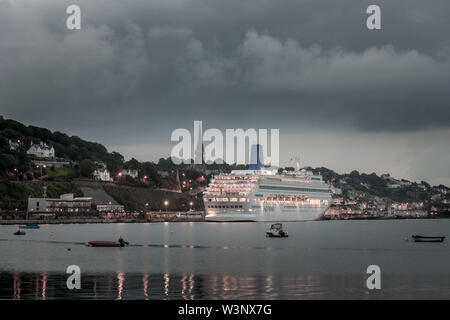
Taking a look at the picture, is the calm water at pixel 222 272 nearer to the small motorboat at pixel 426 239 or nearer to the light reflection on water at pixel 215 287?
the light reflection on water at pixel 215 287

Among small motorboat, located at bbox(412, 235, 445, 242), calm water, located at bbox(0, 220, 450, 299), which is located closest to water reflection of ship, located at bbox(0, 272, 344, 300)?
calm water, located at bbox(0, 220, 450, 299)

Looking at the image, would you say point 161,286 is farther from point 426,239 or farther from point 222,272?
point 426,239

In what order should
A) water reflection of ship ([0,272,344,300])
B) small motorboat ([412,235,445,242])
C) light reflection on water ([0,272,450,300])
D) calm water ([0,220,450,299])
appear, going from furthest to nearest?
small motorboat ([412,235,445,242]) < calm water ([0,220,450,299]) < light reflection on water ([0,272,450,300]) < water reflection of ship ([0,272,344,300])

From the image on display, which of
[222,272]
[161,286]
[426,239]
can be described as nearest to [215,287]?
[161,286]

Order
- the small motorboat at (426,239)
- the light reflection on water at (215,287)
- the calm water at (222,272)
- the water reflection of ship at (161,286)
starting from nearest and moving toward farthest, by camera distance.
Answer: the water reflection of ship at (161,286)
the light reflection on water at (215,287)
the calm water at (222,272)
the small motorboat at (426,239)

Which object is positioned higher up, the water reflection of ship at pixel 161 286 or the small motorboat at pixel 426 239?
the small motorboat at pixel 426 239

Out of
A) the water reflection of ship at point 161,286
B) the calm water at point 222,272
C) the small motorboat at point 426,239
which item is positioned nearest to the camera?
the water reflection of ship at point 161,286

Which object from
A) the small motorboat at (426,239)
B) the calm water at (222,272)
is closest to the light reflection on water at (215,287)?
the calm water at (222,272)

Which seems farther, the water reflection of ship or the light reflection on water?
the light reflection on water

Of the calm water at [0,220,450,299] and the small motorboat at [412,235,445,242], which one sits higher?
the small motorboat at [412,235,445,242]

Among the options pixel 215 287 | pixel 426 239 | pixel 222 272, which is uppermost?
pixel 426 239

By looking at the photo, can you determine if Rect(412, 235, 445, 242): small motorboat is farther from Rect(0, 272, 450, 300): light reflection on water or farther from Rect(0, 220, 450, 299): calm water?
Rect(0, 272, 450, 300): light reflection on water
